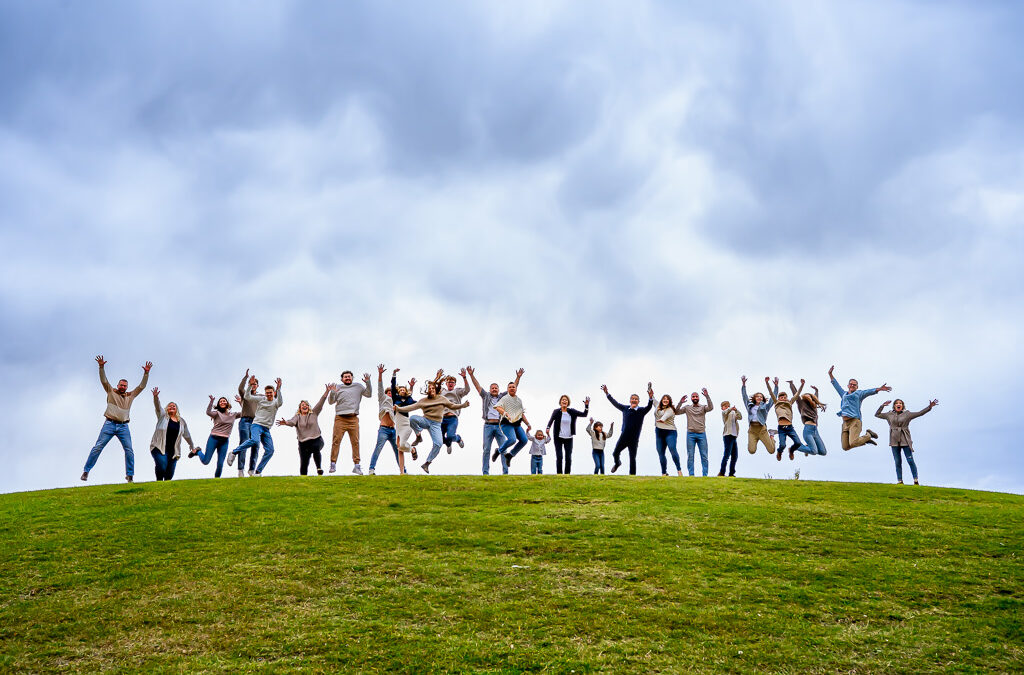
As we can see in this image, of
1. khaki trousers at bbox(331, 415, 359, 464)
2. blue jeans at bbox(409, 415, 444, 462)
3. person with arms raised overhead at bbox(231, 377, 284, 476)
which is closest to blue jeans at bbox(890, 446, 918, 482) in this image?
blue jeans at bbox(409, 415, 444, 462)

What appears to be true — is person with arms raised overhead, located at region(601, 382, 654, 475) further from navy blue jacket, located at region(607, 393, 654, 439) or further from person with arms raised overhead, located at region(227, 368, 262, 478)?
person with arms raised overhead, located at region(227, 368, 262, 478)

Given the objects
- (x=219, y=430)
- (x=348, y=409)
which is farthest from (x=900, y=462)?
(x=219, y=430)

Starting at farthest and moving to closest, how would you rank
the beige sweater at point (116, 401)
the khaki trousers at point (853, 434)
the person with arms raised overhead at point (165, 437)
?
the khaki trousers at point (853, 434) → the person with arms raised overhead at point (165, 437) → the beige sweater at point (116, 401)

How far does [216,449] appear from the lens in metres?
25.5

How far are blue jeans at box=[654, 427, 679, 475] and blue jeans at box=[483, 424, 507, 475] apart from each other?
508 cm

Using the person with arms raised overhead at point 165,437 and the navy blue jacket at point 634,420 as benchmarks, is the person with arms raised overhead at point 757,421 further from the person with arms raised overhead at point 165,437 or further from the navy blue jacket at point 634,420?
the person with arms raised overhead at point 165,437

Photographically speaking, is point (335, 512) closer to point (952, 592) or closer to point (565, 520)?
point (565, 520)

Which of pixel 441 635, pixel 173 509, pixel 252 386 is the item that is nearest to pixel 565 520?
pixel 441 635

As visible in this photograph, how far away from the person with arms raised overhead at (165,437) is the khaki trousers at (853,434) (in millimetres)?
21479

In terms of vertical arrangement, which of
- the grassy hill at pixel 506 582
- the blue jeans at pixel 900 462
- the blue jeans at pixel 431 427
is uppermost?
the blue jeans at pixel 431 427

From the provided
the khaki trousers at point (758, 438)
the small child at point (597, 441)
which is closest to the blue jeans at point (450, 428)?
the small child at point (597, 441)

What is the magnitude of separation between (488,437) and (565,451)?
10.7 ft

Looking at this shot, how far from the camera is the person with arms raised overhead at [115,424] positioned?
2403 centimetres

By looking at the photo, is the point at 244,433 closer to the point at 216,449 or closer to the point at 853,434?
the point at 216,449
